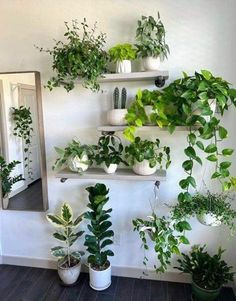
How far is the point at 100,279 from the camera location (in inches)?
73.9

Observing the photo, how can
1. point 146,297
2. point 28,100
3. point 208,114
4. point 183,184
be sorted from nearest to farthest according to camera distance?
point 208,114
point 183,184
point 146,297
point 28,100

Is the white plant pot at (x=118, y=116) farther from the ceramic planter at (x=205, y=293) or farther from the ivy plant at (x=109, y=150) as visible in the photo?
the ceramic planter at (x=205, y=293)

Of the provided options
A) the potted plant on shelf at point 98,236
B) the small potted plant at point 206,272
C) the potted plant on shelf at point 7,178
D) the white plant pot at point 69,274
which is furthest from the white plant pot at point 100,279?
the potted plant on shelf at point 7,178

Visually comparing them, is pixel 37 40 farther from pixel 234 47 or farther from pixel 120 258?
pixel 120 258

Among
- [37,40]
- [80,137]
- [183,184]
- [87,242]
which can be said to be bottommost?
[87,242]

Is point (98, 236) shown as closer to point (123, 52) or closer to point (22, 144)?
point (22, 144)

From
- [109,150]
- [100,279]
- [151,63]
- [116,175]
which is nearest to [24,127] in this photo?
[109,150]

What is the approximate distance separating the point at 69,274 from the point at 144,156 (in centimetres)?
112

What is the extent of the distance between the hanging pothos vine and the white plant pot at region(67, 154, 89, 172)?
49cm

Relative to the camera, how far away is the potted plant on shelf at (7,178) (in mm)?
2076

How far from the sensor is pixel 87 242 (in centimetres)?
186

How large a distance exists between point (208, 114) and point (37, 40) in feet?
4.67

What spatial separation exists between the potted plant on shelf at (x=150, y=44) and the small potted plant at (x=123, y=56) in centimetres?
6

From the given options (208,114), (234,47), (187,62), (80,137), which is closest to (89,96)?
(80,137)
